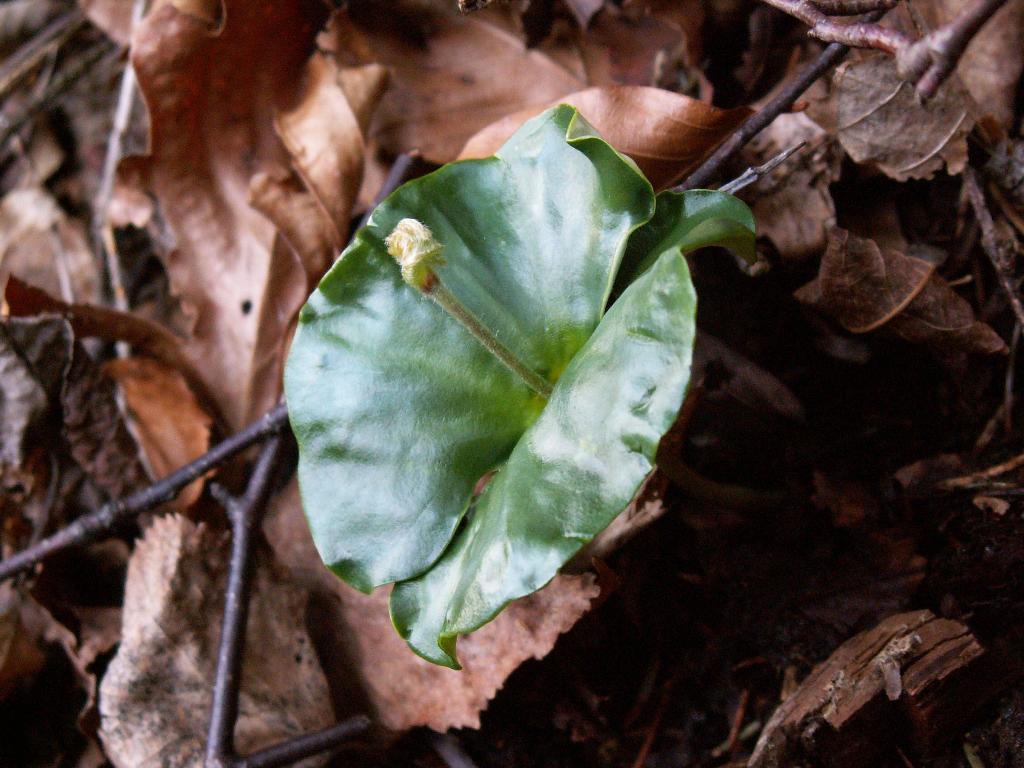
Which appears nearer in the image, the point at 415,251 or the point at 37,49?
the point at 415,251

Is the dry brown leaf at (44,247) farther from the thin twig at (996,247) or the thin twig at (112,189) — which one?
the thin twig at (996,247)

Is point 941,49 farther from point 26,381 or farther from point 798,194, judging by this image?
point 26,381

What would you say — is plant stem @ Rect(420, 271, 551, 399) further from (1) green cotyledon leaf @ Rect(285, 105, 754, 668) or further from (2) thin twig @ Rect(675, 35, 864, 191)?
(2) thin twig @ Rect(675, 35, 864, 191)

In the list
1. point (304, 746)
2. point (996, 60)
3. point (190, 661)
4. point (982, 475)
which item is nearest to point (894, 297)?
point (982, 475)

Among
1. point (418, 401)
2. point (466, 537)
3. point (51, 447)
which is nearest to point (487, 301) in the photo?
point (418, 401)

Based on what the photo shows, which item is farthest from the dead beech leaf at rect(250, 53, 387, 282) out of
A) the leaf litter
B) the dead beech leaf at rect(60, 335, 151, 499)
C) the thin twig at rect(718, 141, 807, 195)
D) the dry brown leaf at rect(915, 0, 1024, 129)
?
the dry brown leaf at rect(915, 0, 1024, 129)

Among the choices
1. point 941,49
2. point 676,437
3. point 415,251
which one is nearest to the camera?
point 941,49

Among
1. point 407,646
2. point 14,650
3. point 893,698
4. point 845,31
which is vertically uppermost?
point 845,31
